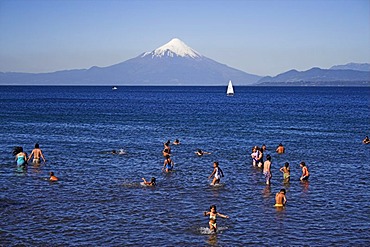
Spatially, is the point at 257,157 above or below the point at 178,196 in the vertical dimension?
above

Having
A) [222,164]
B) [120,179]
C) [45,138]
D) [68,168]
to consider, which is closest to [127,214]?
[120,179]

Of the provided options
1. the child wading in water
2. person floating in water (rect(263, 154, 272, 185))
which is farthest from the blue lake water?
the child wading in water

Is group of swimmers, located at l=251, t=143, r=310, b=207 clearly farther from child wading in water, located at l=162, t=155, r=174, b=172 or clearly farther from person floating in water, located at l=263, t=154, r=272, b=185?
child wading in water, located at l=162, t=155, r=174, b=172

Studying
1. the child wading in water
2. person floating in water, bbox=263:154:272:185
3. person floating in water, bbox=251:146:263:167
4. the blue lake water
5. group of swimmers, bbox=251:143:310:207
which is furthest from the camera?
person floating in water, bbox=251:146:263:167

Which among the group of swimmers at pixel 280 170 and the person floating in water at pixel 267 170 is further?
the person floating in water at pixel 267 170

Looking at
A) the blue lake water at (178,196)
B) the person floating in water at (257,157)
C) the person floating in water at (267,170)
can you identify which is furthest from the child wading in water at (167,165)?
the person floating in water at (267,170)

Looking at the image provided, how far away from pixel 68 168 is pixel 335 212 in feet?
56.7

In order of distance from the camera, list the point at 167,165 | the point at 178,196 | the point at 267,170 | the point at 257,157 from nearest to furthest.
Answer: the point at 178,196 → the point at 267,170 → the point at 167,165 → the point at 257,157

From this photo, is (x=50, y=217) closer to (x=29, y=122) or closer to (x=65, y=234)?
(x=65, y=234)

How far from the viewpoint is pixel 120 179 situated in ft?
93.3

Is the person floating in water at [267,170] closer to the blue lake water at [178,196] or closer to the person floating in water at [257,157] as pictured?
the blue lake water at [178,196]

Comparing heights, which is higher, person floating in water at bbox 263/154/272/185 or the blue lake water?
person floating in water at bbox 263/154/272/185

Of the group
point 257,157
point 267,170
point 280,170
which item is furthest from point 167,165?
point 280,170

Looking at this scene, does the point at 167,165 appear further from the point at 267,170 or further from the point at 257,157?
the point at 267,170
